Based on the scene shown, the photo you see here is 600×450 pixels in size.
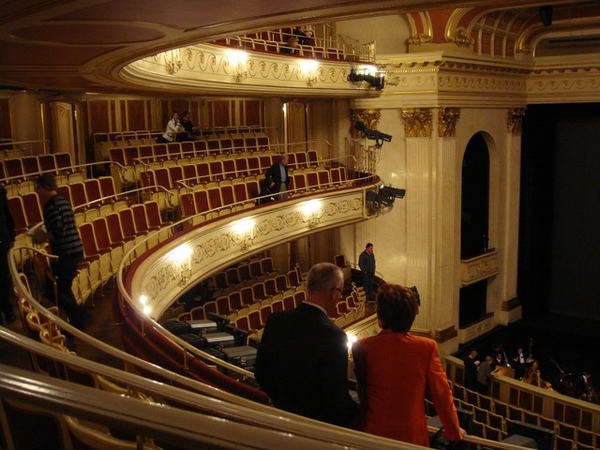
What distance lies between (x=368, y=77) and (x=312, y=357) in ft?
34.0

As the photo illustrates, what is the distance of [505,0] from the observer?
3.80 meters

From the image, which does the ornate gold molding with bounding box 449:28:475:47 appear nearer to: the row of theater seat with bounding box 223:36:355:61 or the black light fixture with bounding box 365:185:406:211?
the row of theater seat with bounding box 223:36:355:61

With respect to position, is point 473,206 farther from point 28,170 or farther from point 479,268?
point 28,170

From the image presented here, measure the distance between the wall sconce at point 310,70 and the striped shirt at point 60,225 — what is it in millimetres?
7283

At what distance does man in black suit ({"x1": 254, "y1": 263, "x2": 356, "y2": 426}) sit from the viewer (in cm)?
217

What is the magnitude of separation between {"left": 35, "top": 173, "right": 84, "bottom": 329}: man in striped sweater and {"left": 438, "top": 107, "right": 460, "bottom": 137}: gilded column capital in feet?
30.2

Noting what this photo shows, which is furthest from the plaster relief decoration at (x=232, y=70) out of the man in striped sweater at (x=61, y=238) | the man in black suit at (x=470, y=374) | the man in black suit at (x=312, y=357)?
the man in black suit at (x=312, y=357)

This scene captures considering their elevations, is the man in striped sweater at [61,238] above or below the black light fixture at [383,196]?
above

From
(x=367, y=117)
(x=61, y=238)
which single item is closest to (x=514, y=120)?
(x=367, y=117)

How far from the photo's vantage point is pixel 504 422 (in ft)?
28.6

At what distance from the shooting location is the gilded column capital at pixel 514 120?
47.8 ft

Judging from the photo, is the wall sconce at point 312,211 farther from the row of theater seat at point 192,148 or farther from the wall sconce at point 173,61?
the wall sconce at point 173,61

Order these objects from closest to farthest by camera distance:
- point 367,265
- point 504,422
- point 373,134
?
point 504,422 → point 367,265 → point 373,134

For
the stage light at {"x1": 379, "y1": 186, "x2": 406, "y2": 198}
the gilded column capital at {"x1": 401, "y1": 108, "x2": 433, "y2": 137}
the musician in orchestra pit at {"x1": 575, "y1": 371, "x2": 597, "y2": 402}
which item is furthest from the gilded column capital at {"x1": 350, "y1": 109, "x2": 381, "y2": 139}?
the musician in orchestra pit at {"x1": 575, "y1": 371, "x2": 597, "y2": 402}
